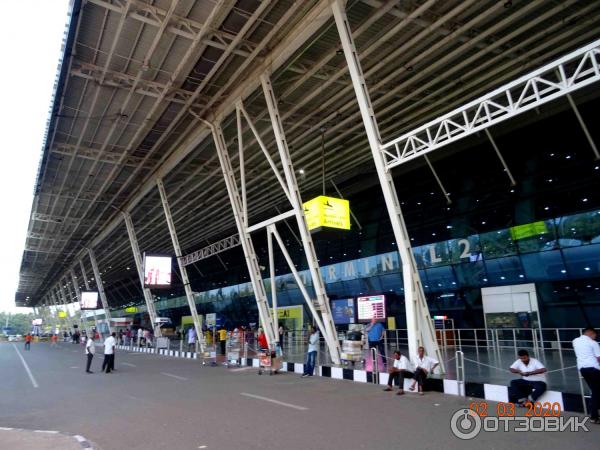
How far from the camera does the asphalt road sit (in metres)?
6.32

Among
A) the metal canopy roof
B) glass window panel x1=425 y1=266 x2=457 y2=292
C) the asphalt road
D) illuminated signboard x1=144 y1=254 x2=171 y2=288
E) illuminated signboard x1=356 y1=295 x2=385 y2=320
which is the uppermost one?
the metal canopy roof

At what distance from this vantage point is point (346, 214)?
18.8 meters

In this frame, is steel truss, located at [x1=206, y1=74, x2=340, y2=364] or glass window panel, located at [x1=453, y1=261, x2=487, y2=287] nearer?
steel truss, located at [x1=206, y1=74, x2=340, y2=364]

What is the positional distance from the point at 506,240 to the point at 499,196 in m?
2.25

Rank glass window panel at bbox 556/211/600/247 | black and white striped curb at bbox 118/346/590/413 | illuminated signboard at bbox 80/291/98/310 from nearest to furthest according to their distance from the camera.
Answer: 1. black and white striped curb at bbox 118/346/590/413
2. glass window panel at bbox 556/211/600/247
3. illuminated signboard at bbox 80/291/98/310

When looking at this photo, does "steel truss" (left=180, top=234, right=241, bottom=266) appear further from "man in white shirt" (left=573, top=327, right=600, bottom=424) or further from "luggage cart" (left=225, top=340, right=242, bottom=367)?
"man in white shirt" (left=573, top=327, right=600, bottom=424)

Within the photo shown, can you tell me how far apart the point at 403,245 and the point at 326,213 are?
6.09 m

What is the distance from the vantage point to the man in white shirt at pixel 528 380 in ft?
27.2

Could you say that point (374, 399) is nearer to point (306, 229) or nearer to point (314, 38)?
point (306, 229)

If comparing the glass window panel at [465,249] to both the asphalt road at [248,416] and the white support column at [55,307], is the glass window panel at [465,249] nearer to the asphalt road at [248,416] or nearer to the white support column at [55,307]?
the asphalt road at [248,416]

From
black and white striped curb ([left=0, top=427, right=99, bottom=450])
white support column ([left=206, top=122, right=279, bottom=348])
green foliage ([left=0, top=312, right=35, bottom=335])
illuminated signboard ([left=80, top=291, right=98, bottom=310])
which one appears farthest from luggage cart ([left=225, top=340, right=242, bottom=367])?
green foliage ([left=0, top=312, right=35, bottom=335])

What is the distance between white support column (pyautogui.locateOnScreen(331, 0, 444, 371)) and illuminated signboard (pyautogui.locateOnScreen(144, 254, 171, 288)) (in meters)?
18.8

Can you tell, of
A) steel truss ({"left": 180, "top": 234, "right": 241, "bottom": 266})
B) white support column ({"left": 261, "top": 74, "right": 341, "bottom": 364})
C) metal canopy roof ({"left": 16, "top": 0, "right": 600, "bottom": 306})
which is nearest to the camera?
metal canopy roof ({"left": 16, "top": 0, "right": 600, "bottom": 306})

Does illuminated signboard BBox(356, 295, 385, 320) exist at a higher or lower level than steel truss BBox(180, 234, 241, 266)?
lower
